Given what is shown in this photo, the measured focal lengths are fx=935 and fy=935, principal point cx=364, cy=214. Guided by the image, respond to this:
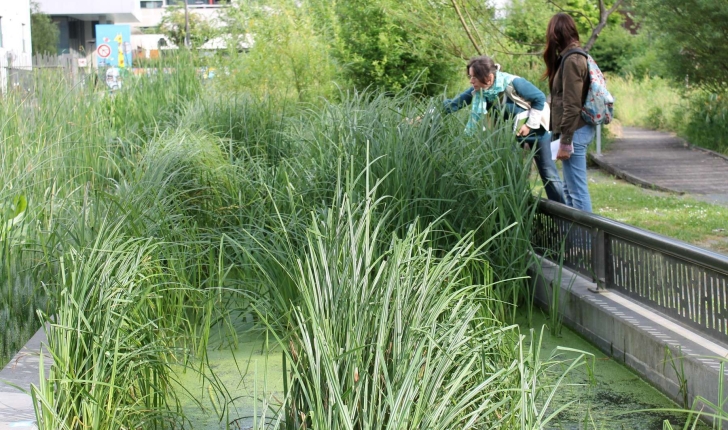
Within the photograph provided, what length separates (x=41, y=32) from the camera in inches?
2005

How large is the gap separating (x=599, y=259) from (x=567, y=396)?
3.79 feet

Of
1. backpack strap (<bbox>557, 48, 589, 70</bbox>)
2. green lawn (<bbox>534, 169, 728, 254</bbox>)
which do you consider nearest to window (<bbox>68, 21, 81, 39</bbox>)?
green lawn (<bbox>534, 169, 728, 254</bbox>)

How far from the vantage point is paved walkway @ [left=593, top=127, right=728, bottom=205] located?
461 inches

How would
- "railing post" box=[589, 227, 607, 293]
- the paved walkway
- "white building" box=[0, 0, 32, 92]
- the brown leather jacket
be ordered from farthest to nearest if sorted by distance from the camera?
"white building" box=[0, 0, 32, 92], the paved walkway, the brown leather jacket, "railing post" box=[589, 227, 607, 293]

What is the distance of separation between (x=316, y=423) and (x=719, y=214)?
24.9 feet

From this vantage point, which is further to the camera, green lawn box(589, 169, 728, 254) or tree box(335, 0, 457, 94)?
tree box(335, 0, 457, 94)

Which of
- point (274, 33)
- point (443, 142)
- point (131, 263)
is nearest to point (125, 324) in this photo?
point (131, 263)

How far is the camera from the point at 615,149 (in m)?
16.0

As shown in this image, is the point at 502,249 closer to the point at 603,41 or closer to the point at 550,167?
the point at 550,167

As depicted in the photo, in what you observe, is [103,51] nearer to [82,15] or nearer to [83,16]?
[82,15]

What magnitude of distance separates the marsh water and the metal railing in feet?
1.13

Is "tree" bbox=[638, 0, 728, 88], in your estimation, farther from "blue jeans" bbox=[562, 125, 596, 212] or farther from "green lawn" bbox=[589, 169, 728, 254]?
"blue jeans" bbox=[562, 125, 596, 212]

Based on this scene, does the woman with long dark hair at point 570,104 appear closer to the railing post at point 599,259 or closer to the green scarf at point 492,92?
the green scarf at point 492,92

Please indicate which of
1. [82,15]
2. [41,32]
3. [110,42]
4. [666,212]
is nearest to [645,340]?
[666,212]
